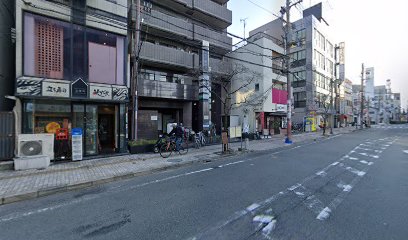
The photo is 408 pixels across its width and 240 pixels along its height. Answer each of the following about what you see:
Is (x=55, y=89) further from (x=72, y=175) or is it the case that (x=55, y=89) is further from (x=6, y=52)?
(x=72, y=175)

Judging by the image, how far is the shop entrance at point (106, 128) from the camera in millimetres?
12009

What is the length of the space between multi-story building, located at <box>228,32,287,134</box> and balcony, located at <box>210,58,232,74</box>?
2.01 metres

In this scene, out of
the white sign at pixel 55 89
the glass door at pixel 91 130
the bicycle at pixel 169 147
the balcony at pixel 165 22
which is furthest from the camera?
the balcony at pixel 165 22

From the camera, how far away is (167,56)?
58.4 feet

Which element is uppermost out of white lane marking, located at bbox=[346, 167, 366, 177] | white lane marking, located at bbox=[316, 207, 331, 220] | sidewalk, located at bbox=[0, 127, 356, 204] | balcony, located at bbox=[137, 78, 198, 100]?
balcony, located at bbox=[137, 78, 198, 100]

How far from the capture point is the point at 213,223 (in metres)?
3.96

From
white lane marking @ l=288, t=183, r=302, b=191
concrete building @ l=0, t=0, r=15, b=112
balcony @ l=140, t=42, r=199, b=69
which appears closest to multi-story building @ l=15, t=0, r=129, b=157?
concrete building @ l=0, t=0, r=15, b=112

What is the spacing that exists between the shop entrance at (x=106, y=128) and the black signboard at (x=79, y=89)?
1436mm

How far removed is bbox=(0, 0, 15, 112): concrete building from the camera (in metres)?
9.84

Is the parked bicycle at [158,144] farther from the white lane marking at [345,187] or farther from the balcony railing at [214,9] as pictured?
the balcony railing at [214,9]

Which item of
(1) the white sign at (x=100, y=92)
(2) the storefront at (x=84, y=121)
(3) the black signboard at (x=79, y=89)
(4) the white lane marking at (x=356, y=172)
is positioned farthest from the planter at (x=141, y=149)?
(4) the white lane marking at (x=356, y=172)

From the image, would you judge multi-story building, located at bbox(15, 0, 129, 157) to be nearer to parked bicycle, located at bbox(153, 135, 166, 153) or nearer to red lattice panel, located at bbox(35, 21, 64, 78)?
red lattice panel, located at bbox(35, 21, 64, 78)

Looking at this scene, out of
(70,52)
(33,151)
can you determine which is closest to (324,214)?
(33,151)

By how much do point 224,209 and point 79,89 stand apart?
957 centimetres
